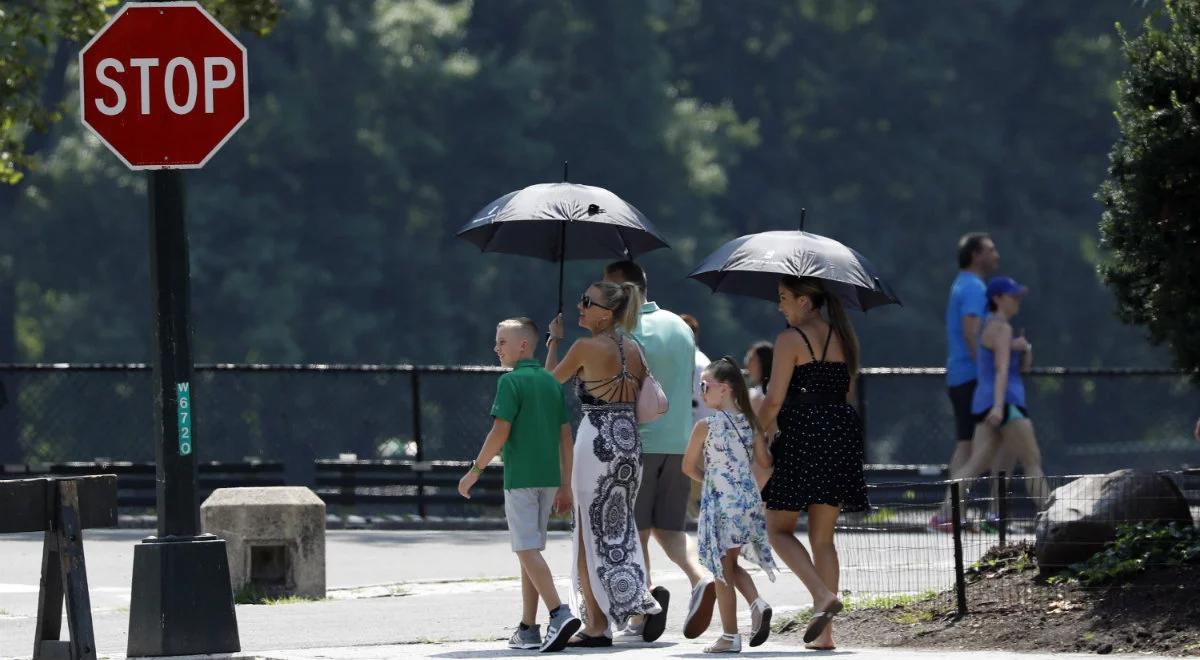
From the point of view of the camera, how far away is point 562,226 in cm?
1220

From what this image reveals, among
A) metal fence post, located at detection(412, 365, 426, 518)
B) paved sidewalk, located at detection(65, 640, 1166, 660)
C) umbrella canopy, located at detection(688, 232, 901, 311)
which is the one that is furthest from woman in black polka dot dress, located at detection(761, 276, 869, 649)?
metal fence post, located at detection(412, 365, 426, 518)

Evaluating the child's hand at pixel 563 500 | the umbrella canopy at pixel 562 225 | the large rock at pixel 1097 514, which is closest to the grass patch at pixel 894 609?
the large rock at pixel 1097 514

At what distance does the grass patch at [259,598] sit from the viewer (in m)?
12.9

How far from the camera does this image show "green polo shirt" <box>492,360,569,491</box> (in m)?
10.3

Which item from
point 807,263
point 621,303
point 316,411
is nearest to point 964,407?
point 316,411

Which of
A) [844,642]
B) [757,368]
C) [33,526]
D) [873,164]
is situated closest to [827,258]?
[844,642]

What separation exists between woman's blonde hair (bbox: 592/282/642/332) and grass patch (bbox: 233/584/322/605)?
10.8 feet

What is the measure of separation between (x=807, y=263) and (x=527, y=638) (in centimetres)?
208

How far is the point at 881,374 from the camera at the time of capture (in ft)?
65.5

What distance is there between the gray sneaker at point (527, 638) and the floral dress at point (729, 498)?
81 centimetres

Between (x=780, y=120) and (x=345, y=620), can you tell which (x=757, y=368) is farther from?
(x=780, y=120)

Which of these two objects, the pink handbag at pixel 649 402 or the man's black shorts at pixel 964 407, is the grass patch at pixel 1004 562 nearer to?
the pink handbag at pixel 649 402

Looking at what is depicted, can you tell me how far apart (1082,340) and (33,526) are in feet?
152

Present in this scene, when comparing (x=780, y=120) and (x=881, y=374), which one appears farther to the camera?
(x=780, y=120)
